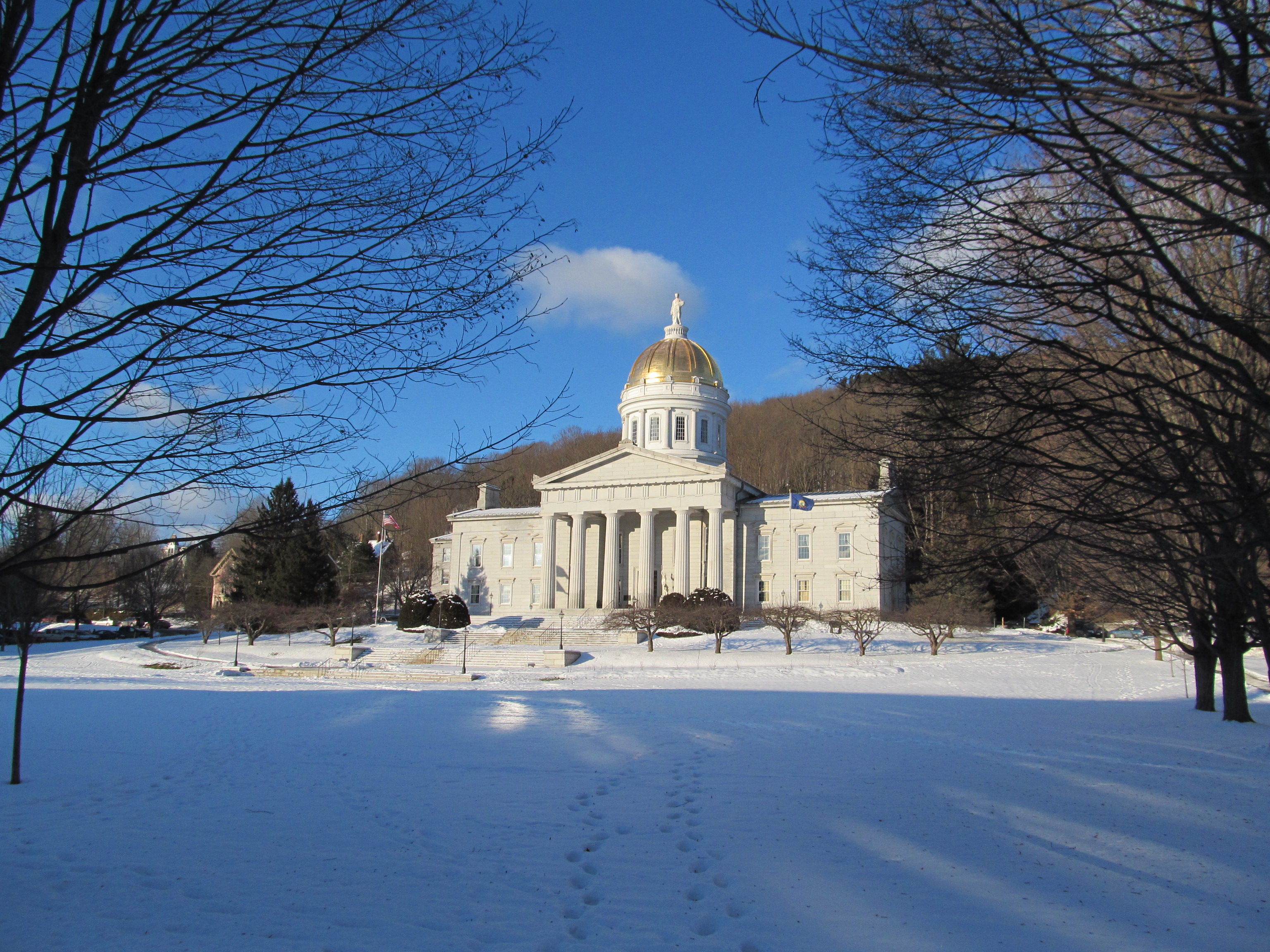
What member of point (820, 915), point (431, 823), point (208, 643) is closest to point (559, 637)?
point (208, 643)

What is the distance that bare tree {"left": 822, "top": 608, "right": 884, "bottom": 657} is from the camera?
3328cm

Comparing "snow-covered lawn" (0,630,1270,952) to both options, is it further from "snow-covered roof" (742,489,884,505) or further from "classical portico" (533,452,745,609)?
"classical portico" (533,452,745,609)

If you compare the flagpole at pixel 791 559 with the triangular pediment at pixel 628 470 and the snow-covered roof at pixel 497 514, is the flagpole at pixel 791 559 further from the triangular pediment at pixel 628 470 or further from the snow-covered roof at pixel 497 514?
the snow-covered roof at pixel 497 514

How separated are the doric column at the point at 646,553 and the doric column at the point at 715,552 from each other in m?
3.24

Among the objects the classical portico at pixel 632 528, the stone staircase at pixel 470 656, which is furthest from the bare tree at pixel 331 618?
the classical portico at pixel 632 528

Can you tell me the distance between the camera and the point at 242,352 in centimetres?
492

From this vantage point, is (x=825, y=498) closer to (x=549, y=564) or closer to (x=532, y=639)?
(x=549, y=564)

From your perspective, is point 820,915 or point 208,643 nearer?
point 820,915

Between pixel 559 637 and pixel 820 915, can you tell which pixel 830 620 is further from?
pixel 820 915

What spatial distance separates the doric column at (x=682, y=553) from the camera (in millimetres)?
49156

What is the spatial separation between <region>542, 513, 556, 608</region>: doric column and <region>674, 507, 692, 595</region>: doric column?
755cm

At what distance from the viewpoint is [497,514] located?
5716 centimetres

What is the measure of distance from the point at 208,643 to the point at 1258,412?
1951 inches

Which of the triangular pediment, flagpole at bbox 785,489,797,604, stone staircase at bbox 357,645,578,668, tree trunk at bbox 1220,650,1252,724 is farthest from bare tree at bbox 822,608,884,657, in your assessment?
tree trunk at bbox 1220,650,1252,724
